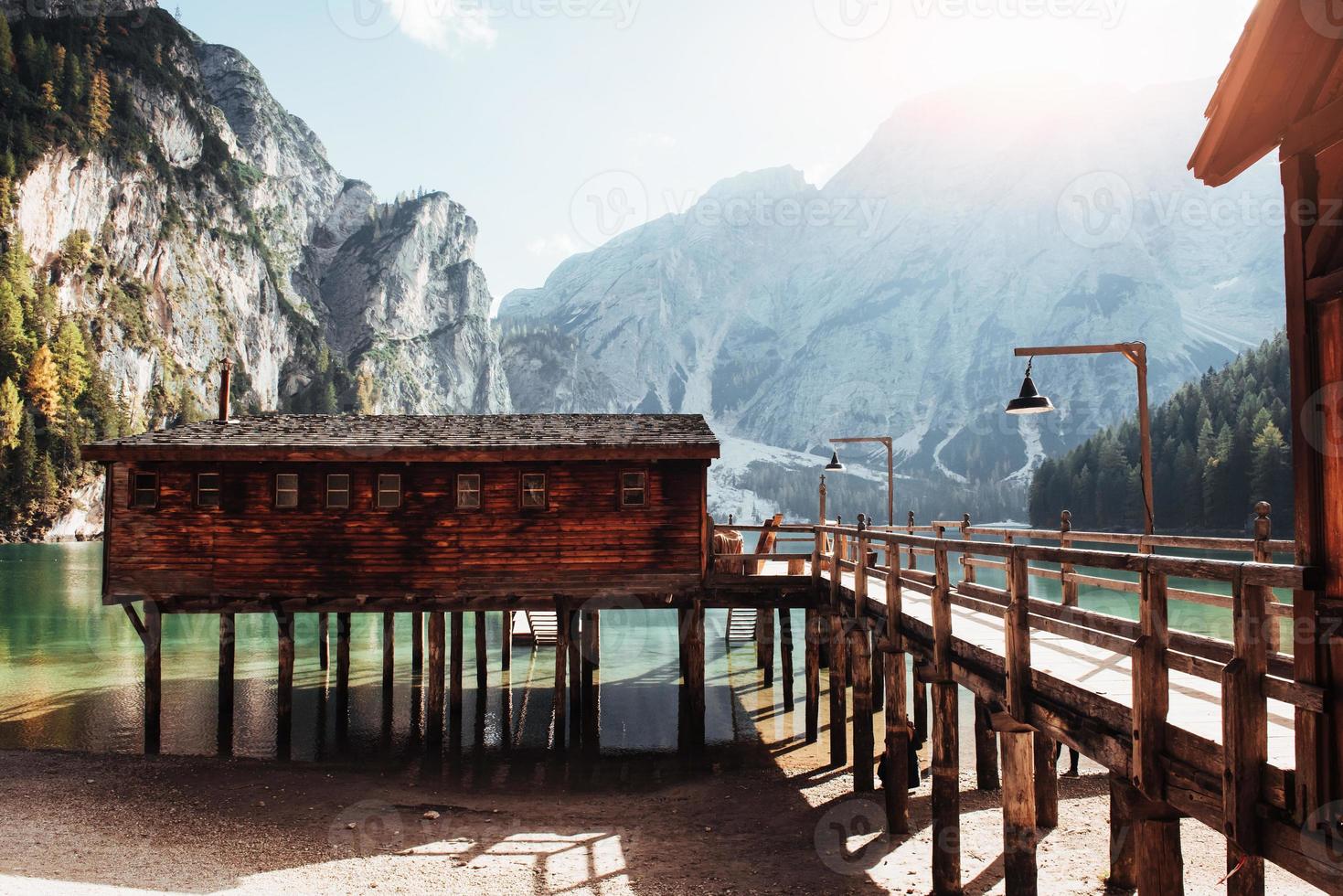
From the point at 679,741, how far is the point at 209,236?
143873 mm

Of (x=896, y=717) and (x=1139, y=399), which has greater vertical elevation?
(x=1139, y=399)

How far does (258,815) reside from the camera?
1512cm

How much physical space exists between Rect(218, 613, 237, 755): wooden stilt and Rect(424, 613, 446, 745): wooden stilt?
4682 mm

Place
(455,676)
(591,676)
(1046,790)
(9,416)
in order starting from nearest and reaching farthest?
(1046,790) → (455,676) → (591,676) → (9,416)

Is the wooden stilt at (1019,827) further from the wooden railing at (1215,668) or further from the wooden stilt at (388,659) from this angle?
the wooden stilt at (388,659)

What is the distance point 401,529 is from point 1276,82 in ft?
60.2

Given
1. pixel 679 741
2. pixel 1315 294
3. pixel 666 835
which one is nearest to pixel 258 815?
pixel 666 835

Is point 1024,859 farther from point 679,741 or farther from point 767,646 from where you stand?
point 767,646

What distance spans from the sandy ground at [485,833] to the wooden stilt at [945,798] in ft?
2.55

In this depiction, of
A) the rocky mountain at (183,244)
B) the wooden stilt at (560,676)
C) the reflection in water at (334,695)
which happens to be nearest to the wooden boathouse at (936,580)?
the wooden stilt at (560,676)

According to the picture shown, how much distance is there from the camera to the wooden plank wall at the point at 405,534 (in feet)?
65.5

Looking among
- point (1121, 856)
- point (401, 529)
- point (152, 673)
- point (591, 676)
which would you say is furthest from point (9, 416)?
point (1121, 856)

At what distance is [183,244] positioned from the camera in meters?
131

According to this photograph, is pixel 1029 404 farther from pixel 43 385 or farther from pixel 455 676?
pixel 43 385
